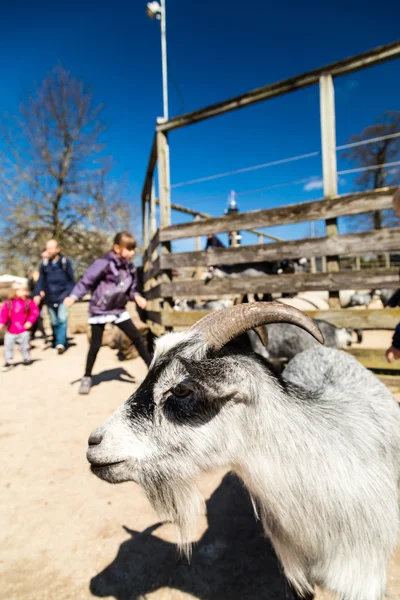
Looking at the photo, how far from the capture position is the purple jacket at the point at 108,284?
4.63 metres

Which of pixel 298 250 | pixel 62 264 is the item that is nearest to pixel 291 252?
pixel 298 250

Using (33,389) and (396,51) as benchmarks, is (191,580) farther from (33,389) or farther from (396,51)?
(396,51)

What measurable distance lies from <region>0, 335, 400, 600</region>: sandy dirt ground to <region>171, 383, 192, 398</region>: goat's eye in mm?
1029

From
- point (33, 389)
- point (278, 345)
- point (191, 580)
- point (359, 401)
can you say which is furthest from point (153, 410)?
point (33, 389)

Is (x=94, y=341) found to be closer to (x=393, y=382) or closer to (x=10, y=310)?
(x=10, y=310)

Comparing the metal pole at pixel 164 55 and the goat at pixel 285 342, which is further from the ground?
the metal pole at pixel 164 55

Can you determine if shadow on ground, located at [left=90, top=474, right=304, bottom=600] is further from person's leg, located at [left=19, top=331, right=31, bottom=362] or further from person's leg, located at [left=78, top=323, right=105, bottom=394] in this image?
person's leg, located at [left=19, top=331, right=31, bottom=362]

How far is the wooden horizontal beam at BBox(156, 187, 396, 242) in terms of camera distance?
12.2ft

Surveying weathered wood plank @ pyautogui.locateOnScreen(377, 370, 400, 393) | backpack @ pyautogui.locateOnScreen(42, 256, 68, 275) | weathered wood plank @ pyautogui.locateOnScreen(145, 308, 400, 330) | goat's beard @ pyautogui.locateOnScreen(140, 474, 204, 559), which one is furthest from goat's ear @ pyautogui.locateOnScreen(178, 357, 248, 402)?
backpack @ pyautogui.locateOnScreen(42, 256, 68, 275)

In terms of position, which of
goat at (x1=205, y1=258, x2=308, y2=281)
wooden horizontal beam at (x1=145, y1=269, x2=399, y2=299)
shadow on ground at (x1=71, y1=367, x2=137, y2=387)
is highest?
goat at (x1=205, y1=258, x2=308, y2=281)

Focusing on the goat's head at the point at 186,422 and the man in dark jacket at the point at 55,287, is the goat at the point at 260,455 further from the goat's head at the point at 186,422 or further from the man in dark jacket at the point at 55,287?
the man in dark jacket at the point at 55,287

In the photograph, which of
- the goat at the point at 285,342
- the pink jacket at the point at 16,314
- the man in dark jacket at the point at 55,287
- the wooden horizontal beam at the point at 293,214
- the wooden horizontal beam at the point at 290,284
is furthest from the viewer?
the man in dark jacket at the point at 55,287

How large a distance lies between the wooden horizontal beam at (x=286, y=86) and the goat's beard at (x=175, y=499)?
4.38 meters

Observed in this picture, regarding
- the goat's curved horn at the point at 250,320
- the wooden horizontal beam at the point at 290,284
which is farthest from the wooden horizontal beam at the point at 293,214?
the goat's curved horn at the point at 250,320
